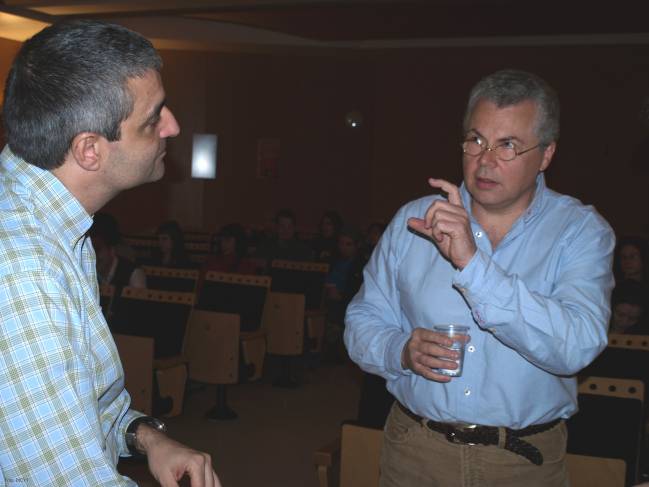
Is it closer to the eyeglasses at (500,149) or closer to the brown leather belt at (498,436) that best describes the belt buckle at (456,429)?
the brown leather belt at (498,436)

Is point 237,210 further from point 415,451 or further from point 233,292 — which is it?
point 415,451

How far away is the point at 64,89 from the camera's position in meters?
1.18

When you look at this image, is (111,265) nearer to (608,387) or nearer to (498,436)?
(608,387)

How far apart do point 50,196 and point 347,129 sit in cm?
1217

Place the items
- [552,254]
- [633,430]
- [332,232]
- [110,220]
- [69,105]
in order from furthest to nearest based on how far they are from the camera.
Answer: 1. [332,232]
2. [110,220]
3. [633,430]
4. [552,254]
5. [69,105]

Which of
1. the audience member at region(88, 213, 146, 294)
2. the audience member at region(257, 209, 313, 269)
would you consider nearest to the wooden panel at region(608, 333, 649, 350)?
the audience member at region(88, 213, 146, 294)

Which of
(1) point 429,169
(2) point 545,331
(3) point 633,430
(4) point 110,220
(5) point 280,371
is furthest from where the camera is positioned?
(1) point 429,169

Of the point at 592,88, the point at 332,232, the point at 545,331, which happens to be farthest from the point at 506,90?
the point at 592,88

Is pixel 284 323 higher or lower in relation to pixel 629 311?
lower

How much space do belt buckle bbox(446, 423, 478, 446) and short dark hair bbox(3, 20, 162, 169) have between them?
41.5 inches

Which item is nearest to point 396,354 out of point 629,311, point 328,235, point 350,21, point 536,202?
point 536,202

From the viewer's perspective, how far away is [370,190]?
43.2ft

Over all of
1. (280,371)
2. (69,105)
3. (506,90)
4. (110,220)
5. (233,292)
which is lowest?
(280,371)

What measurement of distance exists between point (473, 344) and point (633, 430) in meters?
1.19
